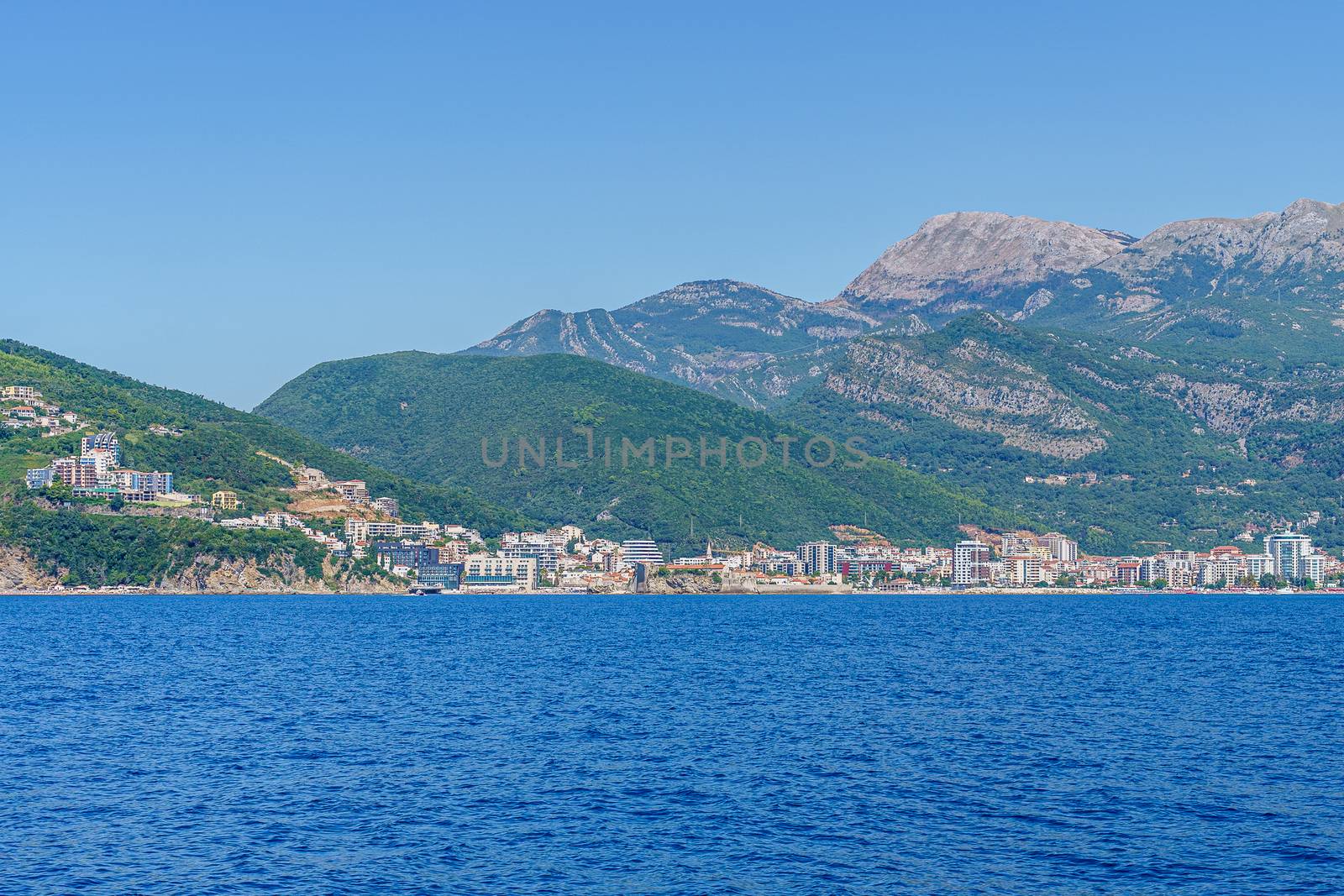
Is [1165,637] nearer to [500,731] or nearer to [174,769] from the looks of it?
[500,731]

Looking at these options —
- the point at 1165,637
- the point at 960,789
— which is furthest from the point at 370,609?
the point at 960,789

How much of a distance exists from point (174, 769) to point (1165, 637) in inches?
4108

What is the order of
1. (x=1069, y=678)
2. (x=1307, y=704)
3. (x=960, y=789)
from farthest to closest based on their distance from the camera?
(x=1069, y=678), (x=1307, y=704), (x=960, y=789)

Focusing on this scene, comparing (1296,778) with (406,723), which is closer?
(1296,778)

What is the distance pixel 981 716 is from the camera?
73062mm

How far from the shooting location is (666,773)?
56875mm

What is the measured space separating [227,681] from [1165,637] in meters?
86.6

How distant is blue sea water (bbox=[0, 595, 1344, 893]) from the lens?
4222cm

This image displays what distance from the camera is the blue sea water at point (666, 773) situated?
42219 mm

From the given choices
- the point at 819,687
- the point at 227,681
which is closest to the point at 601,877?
the point at 819,687

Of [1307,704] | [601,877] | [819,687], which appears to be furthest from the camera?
[819,687]

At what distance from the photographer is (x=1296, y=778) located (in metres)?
55.9

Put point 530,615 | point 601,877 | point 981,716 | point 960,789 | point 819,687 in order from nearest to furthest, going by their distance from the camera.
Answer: point 601,877 < point 960,789 < point 981,716 < point 819,687 < point 530,615

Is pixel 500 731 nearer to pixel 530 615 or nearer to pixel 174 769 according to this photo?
pixel 174 769
